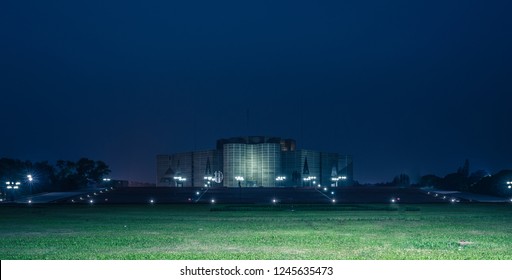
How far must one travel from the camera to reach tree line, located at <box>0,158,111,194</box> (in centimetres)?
8207

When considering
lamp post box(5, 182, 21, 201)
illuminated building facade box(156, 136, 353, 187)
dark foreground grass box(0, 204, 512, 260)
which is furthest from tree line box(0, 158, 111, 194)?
dark foreground grass box(0, 204, 512, 260)

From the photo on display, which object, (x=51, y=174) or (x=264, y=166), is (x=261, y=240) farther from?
(x=264, y=166)

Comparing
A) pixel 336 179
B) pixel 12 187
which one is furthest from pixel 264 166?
pixel 12 187

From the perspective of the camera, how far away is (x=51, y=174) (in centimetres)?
→ 11112

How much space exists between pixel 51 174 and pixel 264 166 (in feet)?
163

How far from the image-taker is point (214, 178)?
150 meters

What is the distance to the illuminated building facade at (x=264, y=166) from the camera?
14575cm

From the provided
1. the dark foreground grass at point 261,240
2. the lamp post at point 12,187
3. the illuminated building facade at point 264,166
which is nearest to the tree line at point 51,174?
the lamp post at point 12,187

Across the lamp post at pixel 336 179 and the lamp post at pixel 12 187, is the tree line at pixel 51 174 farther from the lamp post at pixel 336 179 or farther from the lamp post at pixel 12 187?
the lamp post at pixel 336 179

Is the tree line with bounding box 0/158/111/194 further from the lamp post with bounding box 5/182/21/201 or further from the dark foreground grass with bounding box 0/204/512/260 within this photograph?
the dark foreground grass with bounding box 0/204/512/260

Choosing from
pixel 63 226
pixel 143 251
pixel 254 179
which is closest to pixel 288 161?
pixel 254 179

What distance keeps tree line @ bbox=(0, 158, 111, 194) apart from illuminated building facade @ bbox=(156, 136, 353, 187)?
31071 mm
